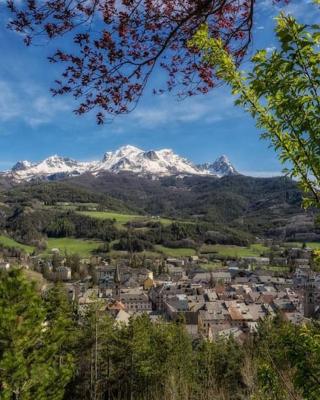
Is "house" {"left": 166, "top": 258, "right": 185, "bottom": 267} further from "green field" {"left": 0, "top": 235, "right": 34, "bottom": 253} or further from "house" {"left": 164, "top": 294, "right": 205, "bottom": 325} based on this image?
"house" {"left": 164, "top": 294, "right": 205, "bottom": 325}

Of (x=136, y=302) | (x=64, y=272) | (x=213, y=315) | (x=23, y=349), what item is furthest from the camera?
(x=64, y=272)

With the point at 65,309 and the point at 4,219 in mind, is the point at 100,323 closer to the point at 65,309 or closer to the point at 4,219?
the point at 65,309

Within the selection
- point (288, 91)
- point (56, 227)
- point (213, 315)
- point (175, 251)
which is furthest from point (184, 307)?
point (56, 227)

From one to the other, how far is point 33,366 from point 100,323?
422 inches

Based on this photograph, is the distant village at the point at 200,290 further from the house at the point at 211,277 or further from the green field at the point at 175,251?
the green field at the point at 175,251

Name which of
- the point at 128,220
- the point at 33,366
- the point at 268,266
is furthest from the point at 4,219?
the point at 33,366

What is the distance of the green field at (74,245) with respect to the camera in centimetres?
13125

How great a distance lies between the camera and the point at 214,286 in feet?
301

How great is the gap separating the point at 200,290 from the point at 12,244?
74.7 m

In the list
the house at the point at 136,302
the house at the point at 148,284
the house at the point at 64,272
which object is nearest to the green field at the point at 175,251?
the house at the point at 64,272

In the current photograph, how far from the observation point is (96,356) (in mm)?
24312

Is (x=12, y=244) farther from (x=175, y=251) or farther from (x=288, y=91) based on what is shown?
(x=288, y=91)

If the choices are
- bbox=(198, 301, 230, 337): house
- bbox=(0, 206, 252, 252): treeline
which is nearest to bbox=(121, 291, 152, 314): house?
bbox=(198, 301, 230, 337): house

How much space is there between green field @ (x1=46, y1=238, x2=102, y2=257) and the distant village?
6126 mm
